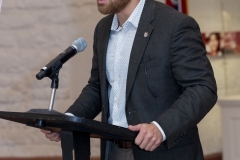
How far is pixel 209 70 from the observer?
201 cm

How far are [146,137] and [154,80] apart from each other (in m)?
0.33

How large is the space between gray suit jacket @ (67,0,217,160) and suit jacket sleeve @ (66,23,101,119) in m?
0.13

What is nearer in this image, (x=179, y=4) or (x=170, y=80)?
(x=170, y=80)

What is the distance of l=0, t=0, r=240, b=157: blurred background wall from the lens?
3.55m

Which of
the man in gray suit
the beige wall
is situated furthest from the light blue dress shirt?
the beige wall

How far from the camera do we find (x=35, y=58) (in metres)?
3.60

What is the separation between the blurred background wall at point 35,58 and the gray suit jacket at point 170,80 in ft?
4.56

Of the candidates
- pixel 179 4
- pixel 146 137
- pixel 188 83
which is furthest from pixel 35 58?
pixel 146 137

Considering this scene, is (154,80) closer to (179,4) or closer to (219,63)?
(179,4)

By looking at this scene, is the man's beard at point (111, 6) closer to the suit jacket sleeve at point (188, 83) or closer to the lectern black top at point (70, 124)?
the suit jacket sleeve at point (188, 83)

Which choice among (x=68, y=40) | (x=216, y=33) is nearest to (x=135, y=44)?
(x=68, y=40)

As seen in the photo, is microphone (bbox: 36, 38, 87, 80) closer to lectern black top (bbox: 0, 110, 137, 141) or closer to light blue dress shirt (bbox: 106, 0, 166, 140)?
lectern black top (bbox: 0, 110, 137, 141)

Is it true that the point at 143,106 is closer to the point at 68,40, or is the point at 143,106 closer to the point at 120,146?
the point at 120,146

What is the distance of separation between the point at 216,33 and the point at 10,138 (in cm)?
216
